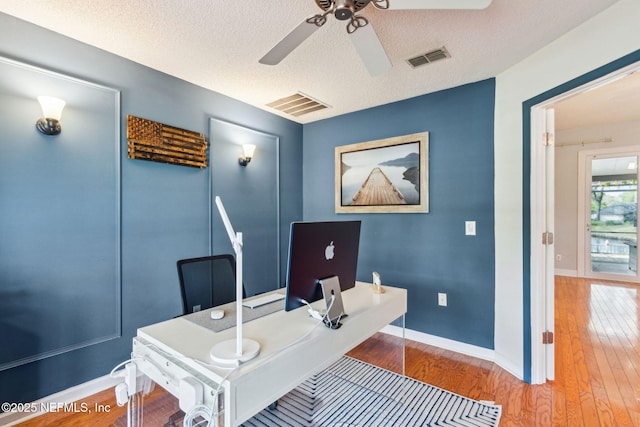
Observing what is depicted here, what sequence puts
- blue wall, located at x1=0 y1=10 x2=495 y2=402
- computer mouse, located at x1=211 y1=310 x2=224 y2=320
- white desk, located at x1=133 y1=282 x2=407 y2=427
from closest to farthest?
white desk, located at x1=133 y1=282 x2=407 y2=427
computer mouse, located at x1=211 y1=310 x2=224 y2=320
blue wall, located at x1=0 y1=10 x2=495 y2=402

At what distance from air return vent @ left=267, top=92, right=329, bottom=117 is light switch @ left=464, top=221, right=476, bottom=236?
1873mm

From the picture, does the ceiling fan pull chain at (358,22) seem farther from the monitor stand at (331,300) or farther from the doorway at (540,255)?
the doorway at (540,255)

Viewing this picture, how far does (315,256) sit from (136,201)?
169 cm

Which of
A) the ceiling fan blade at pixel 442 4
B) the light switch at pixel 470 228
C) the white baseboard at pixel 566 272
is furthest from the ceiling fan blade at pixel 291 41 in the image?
the white baseboard at pixel 566 272

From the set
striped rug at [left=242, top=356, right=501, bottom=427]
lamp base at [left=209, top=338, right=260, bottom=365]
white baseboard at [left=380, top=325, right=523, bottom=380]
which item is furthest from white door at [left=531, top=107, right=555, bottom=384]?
lamp base at [left=209, top=338, right=260, bottom=365]

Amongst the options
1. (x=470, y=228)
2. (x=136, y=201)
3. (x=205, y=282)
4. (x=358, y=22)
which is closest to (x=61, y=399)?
(x=205, y=282)

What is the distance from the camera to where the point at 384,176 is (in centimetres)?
312

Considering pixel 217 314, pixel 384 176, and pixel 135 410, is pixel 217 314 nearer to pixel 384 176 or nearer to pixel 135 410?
pixel 135 410

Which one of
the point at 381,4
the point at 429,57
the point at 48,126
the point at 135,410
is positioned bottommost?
the point at 135,410

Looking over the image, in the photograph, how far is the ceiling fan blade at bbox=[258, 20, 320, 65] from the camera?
1.38m

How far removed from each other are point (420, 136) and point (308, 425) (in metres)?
2.57

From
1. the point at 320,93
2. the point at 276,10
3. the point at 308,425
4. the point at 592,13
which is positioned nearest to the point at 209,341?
the point at 308,425

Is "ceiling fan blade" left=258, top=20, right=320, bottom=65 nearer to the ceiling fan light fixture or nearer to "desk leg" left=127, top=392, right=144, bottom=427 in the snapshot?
the ceiling fan light fixture

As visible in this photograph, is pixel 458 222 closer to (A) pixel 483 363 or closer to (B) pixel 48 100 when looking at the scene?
(A) pixel 483 363
